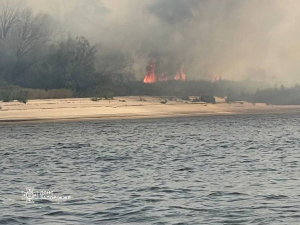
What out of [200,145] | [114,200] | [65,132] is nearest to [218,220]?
[114,200]

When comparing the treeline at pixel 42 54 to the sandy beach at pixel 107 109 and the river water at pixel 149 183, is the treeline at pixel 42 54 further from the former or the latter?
→ the river water at pixel 149 183

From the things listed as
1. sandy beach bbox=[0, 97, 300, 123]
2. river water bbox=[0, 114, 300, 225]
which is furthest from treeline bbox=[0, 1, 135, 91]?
river water bbox=[0, 114, 300, 225]

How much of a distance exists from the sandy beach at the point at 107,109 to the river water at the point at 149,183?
21.5 metres

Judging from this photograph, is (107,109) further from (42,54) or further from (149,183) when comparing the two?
(149,183)

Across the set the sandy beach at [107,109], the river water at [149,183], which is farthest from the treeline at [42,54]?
the river water at [149,183]

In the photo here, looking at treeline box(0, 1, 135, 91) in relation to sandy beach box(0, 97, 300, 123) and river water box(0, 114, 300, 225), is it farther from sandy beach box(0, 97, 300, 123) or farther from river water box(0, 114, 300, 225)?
river water box(0, 114, 300, 225)

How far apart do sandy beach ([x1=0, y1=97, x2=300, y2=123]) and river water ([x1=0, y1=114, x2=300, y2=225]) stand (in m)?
21.5

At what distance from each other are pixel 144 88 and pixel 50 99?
15048 millimetres

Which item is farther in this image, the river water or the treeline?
the treeline

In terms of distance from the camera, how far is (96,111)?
7425cm

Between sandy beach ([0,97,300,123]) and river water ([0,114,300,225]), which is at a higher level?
sandy beach ([0,97,300,123])

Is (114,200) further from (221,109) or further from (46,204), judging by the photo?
(221,109)

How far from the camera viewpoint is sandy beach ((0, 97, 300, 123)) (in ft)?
221

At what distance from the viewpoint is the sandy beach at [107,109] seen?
6731cm
